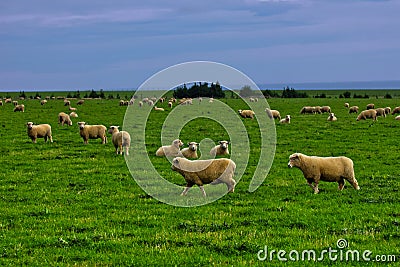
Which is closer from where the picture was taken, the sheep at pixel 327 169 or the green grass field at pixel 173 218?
the green grass field at pixel 173 218

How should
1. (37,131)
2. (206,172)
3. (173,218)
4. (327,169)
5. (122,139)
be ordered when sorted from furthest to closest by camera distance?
(37,131), (122,139), (327,169), (206,172), (173,218)

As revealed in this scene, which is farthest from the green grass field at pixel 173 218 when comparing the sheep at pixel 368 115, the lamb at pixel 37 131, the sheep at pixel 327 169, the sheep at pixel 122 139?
the sheep at pixel 368 115

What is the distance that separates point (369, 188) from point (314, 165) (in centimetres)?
180

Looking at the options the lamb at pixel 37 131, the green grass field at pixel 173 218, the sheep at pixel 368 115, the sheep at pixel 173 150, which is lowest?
the green grass field at pixel 173 218

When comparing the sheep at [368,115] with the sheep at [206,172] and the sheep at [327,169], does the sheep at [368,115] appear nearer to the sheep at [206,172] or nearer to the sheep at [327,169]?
the sheep at [327,169]

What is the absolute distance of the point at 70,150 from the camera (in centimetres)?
2283

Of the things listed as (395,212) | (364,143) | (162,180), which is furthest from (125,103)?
(395,212)

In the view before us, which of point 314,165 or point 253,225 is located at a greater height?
point 314,165

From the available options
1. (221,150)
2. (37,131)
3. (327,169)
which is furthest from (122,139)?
(327,169)

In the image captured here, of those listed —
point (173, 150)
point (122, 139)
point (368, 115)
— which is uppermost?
point (368, 115)

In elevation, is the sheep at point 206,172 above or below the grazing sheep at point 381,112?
below

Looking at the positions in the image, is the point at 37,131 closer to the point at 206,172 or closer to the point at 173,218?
the point at 206,172

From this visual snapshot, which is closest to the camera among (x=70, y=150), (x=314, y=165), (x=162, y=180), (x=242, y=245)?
(x=242, y=245)

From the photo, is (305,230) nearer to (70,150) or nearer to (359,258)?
(359,258)
